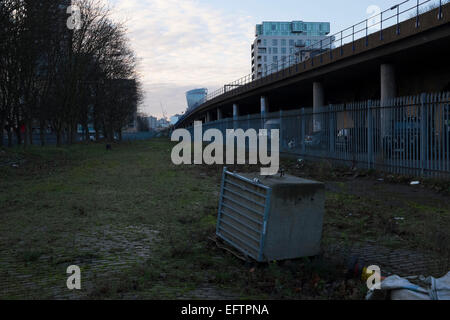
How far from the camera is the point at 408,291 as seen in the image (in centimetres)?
369

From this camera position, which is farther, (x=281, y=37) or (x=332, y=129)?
(x=281, y=37)

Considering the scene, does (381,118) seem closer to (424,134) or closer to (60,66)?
(424,134)

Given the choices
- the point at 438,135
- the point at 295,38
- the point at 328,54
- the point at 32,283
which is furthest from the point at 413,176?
the point at 295,38

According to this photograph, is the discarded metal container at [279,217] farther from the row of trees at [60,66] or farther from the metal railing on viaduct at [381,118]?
the row of trees at [60,66]

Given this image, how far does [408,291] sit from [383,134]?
39.4 feet

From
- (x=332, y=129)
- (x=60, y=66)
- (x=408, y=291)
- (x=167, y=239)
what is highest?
(x=60, y=66)

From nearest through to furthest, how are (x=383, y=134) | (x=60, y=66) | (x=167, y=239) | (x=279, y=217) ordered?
(x=279, y=217) → (x=167, y=239) → (x=383, y=134) → (x=60, y=66)

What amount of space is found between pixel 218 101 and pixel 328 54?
36500 mm

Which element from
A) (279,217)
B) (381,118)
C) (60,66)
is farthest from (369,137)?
(60,66)

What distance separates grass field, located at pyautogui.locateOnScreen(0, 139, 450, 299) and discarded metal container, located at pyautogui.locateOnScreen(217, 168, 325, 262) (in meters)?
0.22

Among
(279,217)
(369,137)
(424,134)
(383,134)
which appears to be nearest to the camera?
(279,217)

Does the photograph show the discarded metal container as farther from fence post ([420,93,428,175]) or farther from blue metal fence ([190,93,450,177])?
fence post ([420,93,428,175])

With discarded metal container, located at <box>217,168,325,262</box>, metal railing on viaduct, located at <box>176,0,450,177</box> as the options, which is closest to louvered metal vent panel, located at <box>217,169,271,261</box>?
discarded metal container, located at <box>217,168,325,262</box>

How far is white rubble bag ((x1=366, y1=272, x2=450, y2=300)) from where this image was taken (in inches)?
144
